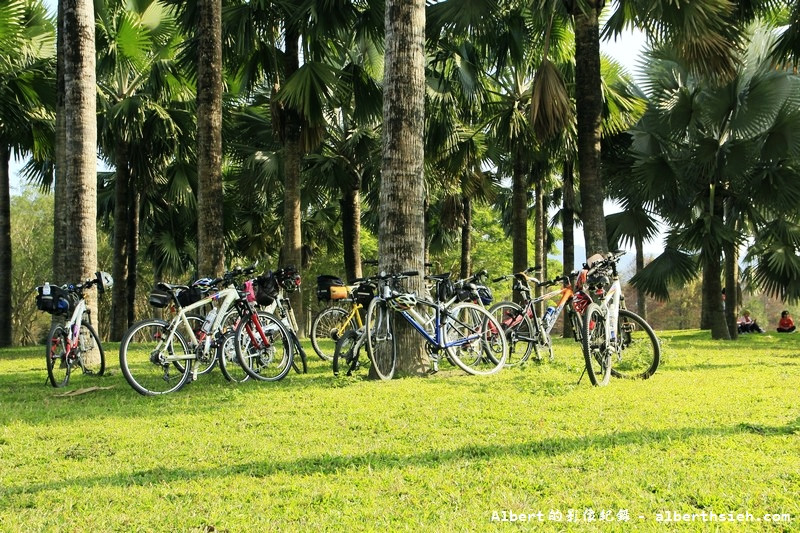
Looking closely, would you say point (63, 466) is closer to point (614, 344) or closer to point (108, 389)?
point (108, 389)

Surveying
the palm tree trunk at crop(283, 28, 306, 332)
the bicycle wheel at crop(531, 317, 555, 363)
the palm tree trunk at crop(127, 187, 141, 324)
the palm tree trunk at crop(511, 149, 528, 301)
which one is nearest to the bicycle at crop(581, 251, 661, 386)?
the bicycle wheel at crop(531, 317, 555, 363)

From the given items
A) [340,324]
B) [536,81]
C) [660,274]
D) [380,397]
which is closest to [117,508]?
[380,397]

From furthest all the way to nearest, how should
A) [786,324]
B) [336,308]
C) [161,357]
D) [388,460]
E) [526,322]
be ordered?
[786,324] < [336,308] < [526,322] < [161,357] < [388,460]

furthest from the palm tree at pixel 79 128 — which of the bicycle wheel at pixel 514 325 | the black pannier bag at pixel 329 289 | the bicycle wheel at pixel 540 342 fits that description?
the bicycle wheel at pixel 540 342

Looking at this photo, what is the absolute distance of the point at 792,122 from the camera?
1456cm

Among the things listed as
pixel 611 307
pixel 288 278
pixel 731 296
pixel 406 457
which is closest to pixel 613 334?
pixel 611 307

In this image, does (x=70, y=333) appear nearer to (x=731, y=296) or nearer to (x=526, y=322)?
(x=526, y=322)

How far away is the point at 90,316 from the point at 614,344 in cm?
667

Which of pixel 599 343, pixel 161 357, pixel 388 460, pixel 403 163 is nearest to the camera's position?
pixel 388 460

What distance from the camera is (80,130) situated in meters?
9.94

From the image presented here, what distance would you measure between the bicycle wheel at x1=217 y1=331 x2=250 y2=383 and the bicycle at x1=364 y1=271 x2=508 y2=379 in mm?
1459

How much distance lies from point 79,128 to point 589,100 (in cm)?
768

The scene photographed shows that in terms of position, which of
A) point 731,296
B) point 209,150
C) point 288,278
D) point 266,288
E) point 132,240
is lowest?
point 731,296

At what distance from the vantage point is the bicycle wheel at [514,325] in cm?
865
